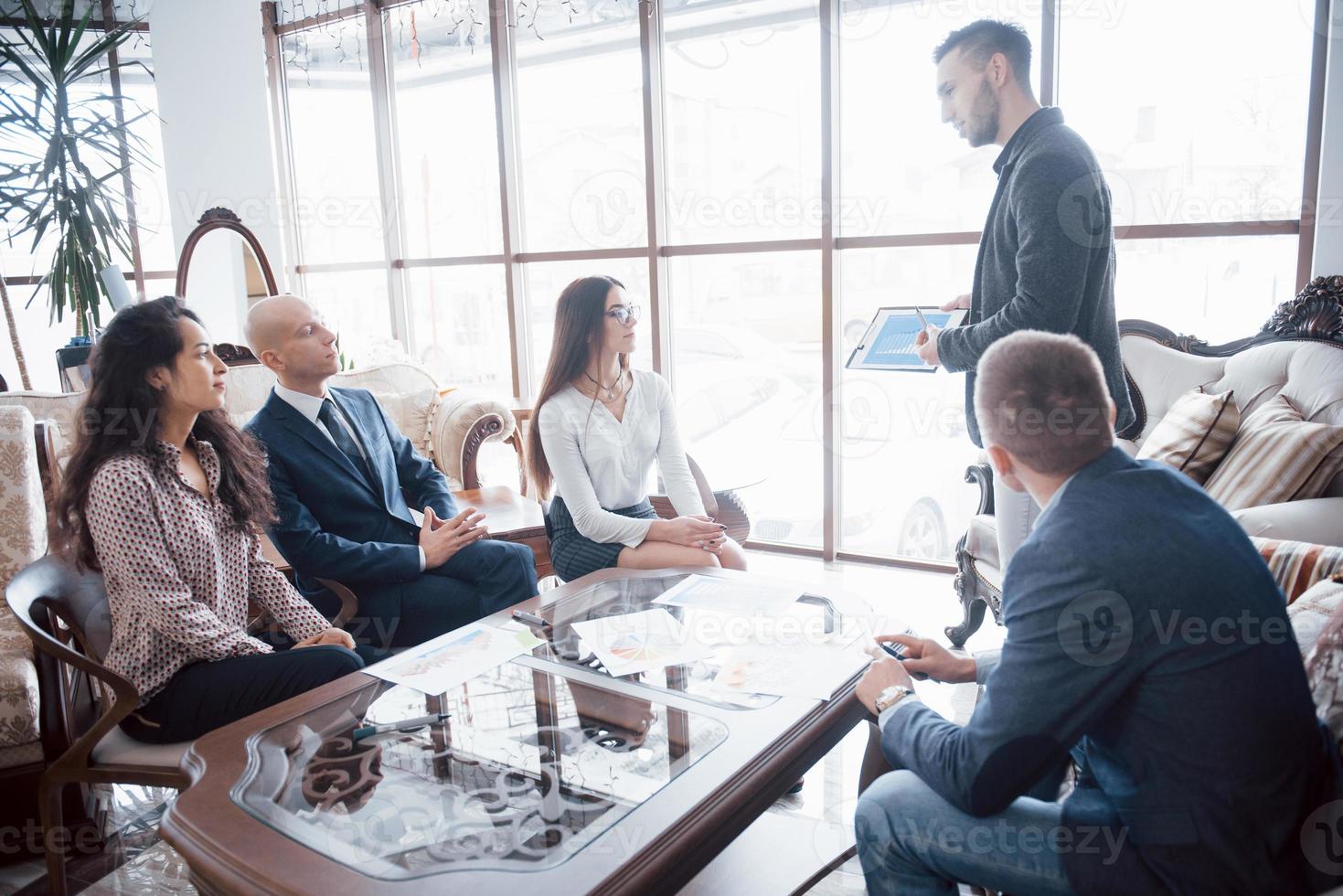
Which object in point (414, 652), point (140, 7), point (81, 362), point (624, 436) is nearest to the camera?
point (414, 652)

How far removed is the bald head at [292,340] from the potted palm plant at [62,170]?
2932 millimetres

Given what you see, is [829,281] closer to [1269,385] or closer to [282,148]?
[1269,385]

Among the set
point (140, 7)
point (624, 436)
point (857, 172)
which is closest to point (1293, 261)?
point (857, 172)

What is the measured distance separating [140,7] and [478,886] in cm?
618

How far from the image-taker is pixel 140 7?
17.8 feet

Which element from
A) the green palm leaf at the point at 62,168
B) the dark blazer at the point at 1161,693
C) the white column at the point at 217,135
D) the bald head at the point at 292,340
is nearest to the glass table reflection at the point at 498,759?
the dark blazer at the point at 1161,693

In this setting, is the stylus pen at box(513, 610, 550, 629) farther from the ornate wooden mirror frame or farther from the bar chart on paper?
the ornate wooden mirror frame

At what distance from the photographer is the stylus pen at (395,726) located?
4.79 feet

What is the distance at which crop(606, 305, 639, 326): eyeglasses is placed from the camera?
2521 mm

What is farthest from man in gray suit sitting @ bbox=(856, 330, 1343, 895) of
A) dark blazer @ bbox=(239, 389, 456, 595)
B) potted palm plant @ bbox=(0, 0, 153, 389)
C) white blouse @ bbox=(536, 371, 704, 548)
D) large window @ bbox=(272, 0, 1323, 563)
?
potted palm plant @ bbox=(0, 0, 153, 389)

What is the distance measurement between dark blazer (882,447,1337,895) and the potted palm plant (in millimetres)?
4926

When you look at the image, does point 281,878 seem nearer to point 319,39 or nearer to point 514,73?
point 514,73

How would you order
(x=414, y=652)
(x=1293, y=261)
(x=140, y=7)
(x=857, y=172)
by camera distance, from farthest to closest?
(x=140, y=7), (x=857, y=172), (x=1293, y=261), (x=414, y=652)

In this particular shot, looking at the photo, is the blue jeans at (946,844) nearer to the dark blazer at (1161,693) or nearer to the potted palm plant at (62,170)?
the dark blazer at (1161,693)
